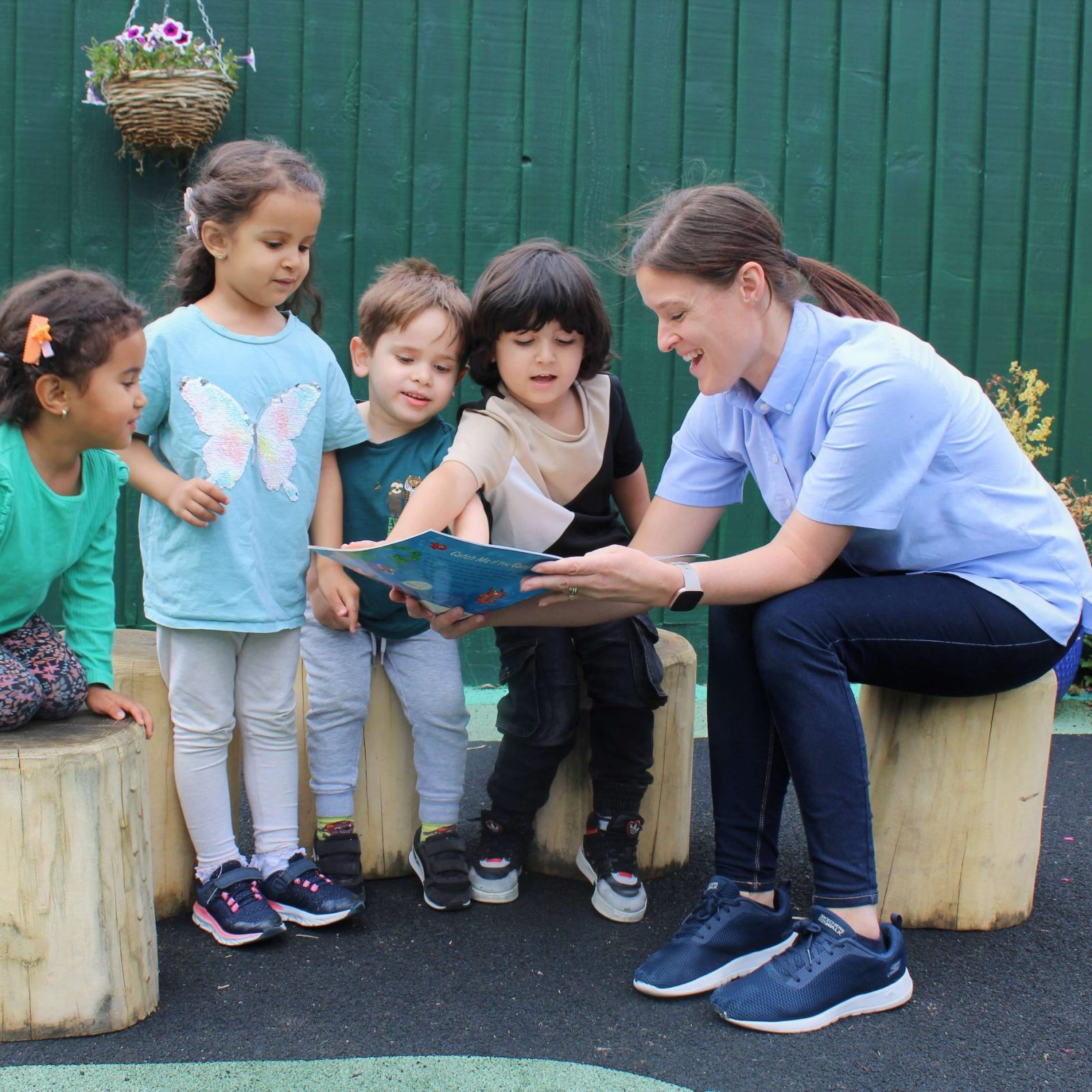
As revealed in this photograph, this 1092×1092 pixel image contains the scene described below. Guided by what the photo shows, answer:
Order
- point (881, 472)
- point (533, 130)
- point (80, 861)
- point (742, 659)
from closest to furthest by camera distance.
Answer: point (80, 861)
point (881, 472)
point (742, 659)
point (533, 130)

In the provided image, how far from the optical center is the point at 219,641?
2.35 m

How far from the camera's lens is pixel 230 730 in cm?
238

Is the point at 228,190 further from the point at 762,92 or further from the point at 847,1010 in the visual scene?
the point at 762,92

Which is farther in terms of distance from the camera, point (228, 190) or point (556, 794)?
point (556, 794)

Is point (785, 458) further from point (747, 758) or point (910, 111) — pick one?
point (910, 111)

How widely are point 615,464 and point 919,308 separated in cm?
220

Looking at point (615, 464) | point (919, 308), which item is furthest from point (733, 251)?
point (919, 308)

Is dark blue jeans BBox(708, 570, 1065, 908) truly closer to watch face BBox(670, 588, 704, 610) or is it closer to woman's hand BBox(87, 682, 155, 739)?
watch face BBox(670, 588, 704, 610)

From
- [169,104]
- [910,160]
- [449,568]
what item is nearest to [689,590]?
[449,568]

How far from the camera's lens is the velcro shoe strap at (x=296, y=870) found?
236cm

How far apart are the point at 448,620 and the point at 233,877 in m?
0.66

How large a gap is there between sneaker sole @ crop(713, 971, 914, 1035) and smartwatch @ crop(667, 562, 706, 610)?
0.67m

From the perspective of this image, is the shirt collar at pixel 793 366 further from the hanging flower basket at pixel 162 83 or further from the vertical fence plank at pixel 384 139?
the hanging flower basket at pixel 162 83

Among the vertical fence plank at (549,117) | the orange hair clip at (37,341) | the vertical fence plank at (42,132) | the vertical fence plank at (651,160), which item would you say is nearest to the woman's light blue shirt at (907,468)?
the orange hair clip at (37,341)
